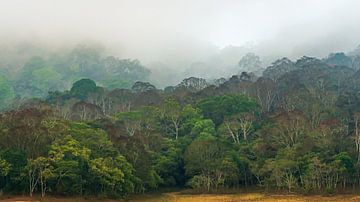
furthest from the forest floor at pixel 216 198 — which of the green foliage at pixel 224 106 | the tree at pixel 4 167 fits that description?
the green foliage at pixel 224 106

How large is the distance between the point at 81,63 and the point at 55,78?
57.0 ft

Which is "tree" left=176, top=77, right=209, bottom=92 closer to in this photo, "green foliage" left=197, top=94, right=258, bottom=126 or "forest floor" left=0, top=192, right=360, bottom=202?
"green foliage" left=197, top=94, right=258, bottom=126

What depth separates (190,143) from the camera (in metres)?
61.9

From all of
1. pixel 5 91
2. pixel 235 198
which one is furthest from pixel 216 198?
pixel 5 91

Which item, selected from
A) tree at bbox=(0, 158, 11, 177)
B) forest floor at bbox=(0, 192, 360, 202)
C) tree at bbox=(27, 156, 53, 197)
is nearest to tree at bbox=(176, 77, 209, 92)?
forest floor at bbox=(0, 192, 360, 202)

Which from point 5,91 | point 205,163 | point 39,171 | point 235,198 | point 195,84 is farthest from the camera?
point 5,91

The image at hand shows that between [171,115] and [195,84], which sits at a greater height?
[195,84]

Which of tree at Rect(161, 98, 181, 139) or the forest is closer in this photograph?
the forest

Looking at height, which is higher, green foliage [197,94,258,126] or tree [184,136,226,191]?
green foliage [197,94,258,126]

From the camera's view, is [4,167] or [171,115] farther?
[171,115]

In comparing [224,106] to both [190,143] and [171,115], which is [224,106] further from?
[190,143]

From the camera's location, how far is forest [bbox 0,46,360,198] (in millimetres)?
45500

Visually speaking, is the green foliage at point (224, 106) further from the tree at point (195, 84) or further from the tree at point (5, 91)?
the tree at point (5, 91)

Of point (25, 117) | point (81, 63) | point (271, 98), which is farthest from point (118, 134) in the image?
point (81, 63)
